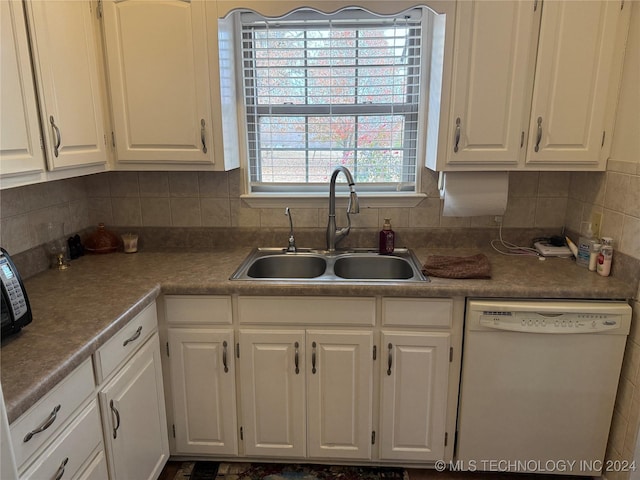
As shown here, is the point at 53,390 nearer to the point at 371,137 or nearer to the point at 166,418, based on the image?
the point at 166,418

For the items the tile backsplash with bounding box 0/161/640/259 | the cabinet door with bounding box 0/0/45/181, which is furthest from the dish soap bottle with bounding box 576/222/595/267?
the cabinet door with bounding box 0/0/45/181

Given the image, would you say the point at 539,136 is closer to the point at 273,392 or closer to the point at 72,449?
the point at 273,392

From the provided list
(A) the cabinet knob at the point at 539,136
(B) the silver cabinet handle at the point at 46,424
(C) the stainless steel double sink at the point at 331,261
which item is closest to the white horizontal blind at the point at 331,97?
(C) the stainless steel double sink at the point at 331,261

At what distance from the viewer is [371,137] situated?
2.31 metres

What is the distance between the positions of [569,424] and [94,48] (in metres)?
2.52

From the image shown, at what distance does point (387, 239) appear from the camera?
220 centimetres

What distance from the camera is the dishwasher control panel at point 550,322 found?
1.71 m

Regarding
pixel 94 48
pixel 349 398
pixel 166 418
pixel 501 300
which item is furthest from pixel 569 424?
pixel 94 48

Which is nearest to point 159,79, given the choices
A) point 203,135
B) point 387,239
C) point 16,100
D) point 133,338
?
point 203,135

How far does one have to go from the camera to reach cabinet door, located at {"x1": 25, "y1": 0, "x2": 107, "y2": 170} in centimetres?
152

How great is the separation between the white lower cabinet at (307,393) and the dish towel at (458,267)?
1.28 ft

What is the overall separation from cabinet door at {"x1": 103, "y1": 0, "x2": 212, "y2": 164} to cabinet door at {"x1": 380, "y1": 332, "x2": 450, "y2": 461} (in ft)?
3.88

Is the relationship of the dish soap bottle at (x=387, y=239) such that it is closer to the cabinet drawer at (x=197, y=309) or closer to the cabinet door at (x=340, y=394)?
the cabinet door at (x=340, y=394)

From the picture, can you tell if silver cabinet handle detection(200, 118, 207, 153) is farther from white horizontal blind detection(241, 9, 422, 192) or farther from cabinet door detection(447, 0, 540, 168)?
cabinet door detection(447, 0, 540, 168)
